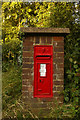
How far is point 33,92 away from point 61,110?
0.80 meters

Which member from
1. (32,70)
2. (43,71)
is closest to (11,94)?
(32,70)

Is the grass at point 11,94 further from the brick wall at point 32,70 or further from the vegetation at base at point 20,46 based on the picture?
the brick wall at point 32,70

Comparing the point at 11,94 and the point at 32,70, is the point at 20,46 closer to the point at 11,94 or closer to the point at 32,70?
the point at 32,70

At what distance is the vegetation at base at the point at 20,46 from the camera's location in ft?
13.6

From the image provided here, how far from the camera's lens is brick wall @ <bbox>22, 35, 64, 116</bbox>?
→ 4.08 meters

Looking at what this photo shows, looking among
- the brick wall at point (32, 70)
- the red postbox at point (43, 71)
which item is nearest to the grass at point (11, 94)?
the brick wall at point (32, 70)

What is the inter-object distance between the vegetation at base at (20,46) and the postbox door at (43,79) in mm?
483

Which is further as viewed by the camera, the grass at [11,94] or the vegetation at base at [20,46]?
the vegetation at base at [20,46]

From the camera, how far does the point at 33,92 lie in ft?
13.5

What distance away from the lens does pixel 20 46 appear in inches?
197

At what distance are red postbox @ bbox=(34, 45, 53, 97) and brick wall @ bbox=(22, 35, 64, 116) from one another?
8cm

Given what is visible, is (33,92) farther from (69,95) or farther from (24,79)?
(69,95)

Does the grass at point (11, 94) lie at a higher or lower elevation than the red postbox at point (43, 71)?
lower

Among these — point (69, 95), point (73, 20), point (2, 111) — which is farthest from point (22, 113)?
point (73, 20)
